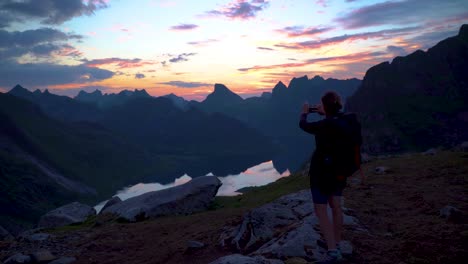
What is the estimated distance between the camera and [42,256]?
44.2ft

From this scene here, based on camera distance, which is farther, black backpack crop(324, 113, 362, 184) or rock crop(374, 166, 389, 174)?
rock crop(374, 166, 389, 174)

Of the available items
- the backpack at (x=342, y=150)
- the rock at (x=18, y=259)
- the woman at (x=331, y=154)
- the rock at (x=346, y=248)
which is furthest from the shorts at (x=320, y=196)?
the rock at (x=18, y=259)

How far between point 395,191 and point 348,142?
8.94 metres

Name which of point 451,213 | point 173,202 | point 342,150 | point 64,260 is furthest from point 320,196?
point 173,202

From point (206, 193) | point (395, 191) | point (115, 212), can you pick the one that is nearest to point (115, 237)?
point (115, 212)

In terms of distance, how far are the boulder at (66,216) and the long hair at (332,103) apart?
22830 millimetres

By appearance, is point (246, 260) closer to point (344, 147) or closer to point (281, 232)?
point (281, 232)

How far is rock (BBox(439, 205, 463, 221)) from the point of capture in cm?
1094

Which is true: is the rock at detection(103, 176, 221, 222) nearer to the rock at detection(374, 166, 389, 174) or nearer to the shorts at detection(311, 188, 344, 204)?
the rock at detection(374, 166, 389, 174)

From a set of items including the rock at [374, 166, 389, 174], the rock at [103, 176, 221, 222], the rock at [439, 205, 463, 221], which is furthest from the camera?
the rock at [103, 176, 221, 222]

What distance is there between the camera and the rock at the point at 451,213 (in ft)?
35.9

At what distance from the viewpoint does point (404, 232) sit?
10289 millimetres

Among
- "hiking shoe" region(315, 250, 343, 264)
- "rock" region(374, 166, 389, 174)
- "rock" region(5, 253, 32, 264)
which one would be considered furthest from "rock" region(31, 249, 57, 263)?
"rock" region(374, 166, 389, 174)

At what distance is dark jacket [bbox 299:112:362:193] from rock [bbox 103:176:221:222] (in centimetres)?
1445
